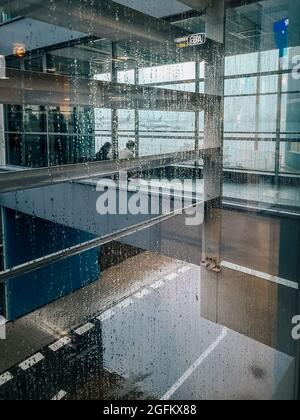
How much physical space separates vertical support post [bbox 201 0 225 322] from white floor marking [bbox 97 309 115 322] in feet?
1.49

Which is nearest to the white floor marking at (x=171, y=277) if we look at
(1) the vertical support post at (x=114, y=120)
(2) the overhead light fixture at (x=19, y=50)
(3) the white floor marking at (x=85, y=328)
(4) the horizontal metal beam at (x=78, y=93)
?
(3) the white floor marking at (x=85, y=328)

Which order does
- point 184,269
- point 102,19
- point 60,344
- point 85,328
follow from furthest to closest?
point 184,269 → point 85,328 → point 60,344 → point 102,19

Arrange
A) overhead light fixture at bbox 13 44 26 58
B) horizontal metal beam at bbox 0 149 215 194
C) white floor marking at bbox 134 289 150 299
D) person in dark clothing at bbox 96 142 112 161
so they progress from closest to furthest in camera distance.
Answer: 1. horizontal metal beam at bbox 0 149 215 194
2. white floor marking at bbox 134 289 150 299
3. person in dark clothing at bbox 96 142 112 161
4. overhead light fixture at bbox 13 44 26 58

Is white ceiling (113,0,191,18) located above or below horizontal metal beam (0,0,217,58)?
above

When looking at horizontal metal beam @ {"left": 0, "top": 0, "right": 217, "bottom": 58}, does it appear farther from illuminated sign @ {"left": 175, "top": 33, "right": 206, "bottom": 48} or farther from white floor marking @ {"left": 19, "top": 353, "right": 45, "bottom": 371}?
white floor marking @ {"left": 19, "top": 353, "right": 45, "bottom": 371}

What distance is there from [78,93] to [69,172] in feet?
0.59

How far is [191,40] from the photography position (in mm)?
1226

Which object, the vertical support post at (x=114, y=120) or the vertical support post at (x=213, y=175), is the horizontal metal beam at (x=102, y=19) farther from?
the vertical support post at (x=114, y=120)

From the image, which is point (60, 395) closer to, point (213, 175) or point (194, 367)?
point (194, 367)

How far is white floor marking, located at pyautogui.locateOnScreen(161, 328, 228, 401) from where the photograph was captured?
4.36ft

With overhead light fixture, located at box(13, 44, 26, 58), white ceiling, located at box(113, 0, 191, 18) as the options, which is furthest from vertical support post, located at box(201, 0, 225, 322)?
overhead light fixture, located at box(13, 44, 26, 58)

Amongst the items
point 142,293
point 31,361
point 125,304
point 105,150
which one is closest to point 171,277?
point 142,293

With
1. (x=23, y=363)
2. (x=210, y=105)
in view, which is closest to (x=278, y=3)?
(x=210, y=105)

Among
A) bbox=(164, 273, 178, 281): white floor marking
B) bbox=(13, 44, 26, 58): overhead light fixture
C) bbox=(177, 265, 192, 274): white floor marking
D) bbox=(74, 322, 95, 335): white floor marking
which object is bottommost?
bbox=(74, 322, 95, 335): white floor marking
